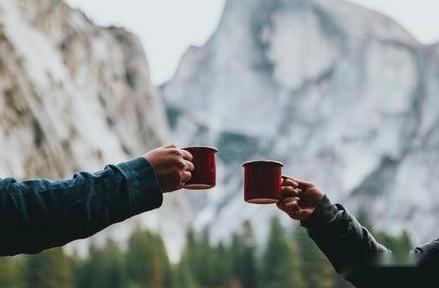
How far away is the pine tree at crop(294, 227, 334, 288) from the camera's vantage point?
192ft

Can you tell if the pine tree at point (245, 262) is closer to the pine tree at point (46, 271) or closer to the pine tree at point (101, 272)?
the pine tree at point (101, 272)

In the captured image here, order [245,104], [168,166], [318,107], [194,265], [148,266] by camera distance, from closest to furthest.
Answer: [168,166] < [148,266] < [194,265] < [318,107] < [245,104]

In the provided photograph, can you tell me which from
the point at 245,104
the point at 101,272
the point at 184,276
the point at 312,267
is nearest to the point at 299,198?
the point at 101,272

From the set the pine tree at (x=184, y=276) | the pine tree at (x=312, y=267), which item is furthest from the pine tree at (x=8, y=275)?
the pine tree at (x=312, y=267)

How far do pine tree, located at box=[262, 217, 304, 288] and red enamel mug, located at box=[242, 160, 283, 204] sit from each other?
56.0 meters

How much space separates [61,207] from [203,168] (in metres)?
0.83

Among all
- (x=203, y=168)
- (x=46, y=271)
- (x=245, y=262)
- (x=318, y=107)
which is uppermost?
(x=203, y=168)

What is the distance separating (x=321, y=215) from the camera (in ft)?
8.85

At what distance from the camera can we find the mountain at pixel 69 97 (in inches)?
2397

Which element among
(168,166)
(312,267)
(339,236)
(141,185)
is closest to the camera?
(141,185)

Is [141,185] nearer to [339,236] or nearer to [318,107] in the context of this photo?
[339,236]

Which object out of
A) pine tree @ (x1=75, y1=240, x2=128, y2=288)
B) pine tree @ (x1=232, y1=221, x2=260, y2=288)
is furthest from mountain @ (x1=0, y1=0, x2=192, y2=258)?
pine tree @ (x1=232, y1=221, x2=260, y2=288)

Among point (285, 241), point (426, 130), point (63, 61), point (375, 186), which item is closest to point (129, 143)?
point (63, 61)

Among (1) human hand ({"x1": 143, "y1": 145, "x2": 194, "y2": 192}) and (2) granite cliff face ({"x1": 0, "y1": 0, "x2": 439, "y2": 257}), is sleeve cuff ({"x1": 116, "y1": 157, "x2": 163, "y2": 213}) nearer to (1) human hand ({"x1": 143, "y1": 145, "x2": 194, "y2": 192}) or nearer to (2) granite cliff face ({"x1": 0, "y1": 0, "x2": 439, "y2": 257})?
(1) human hand ({"x1": 143, "y1": 145, "x2": 194, "y2": 192})
